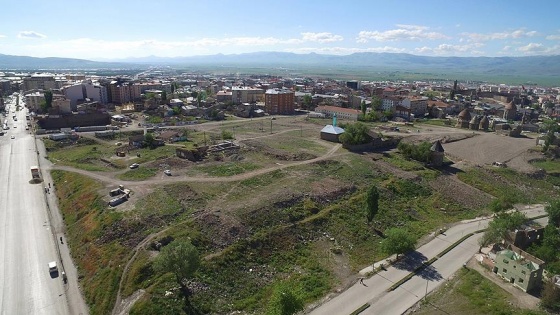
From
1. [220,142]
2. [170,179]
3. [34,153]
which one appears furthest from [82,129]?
[170,179]

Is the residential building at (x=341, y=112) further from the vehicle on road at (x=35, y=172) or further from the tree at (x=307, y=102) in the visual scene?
the vehicle on road at (x=35, y=172)

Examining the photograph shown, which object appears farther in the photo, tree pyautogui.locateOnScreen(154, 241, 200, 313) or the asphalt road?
the asphalt road

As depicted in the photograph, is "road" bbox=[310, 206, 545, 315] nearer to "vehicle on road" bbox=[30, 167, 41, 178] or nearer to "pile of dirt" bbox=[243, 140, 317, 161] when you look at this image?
"pile of dirt" bbox=[243, 140, 317, 161]

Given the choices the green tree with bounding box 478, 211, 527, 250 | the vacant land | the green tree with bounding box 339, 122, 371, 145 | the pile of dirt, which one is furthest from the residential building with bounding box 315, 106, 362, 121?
the green tree with bounding box 478, 211, 527, 250

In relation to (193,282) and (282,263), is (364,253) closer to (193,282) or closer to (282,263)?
(282,263)

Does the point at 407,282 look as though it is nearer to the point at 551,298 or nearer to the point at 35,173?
the point at 551,298

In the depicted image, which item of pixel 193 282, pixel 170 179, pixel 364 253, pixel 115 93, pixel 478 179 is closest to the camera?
pixel 193 282
